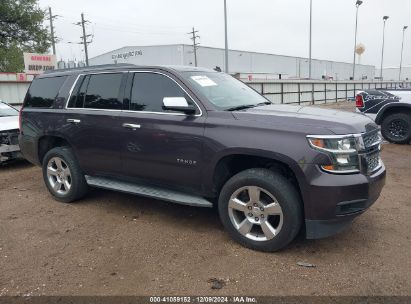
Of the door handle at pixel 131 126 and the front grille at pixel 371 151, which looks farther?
the door handle at pixel 131 126

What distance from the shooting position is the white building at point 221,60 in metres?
65.4

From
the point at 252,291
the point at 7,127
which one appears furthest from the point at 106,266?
the point at 7,127

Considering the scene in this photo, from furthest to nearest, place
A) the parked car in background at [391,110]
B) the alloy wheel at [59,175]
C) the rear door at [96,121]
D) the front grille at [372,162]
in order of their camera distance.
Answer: the parked car in background at [391,110], the alloy wheel at [59,175], the rear door at [96,121], the front grille at [372,162]

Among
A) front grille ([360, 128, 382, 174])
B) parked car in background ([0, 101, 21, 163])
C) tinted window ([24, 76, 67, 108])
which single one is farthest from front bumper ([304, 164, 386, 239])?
parked car in background ([0, 101, 21, 163])

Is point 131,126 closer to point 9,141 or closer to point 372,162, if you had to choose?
point 372,162

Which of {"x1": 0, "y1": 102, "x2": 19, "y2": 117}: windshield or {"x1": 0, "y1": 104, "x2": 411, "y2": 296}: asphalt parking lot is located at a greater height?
{"x1": 0, "y1": 102, "x2": 19, "y2": 117}: windshield

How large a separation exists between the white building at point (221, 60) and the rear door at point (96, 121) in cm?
5114

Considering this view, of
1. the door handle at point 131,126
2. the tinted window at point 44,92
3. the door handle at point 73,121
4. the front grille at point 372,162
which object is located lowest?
the front grille at point 372,162

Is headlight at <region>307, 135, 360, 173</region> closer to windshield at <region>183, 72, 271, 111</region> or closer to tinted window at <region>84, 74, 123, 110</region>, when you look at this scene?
windshield at <region>183, 72, 271, 111</region>

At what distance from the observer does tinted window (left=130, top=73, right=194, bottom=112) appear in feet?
14.0

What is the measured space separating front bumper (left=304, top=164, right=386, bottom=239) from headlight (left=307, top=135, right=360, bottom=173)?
0.07 m

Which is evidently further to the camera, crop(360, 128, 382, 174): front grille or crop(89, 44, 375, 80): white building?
crop(89, 44, 375, 80): white building

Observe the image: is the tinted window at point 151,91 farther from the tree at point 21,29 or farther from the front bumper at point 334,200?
the tree at point 21,29

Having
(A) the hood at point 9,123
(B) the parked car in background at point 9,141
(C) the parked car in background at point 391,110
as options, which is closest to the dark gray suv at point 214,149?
(B) the parked car in background at point 9,141
